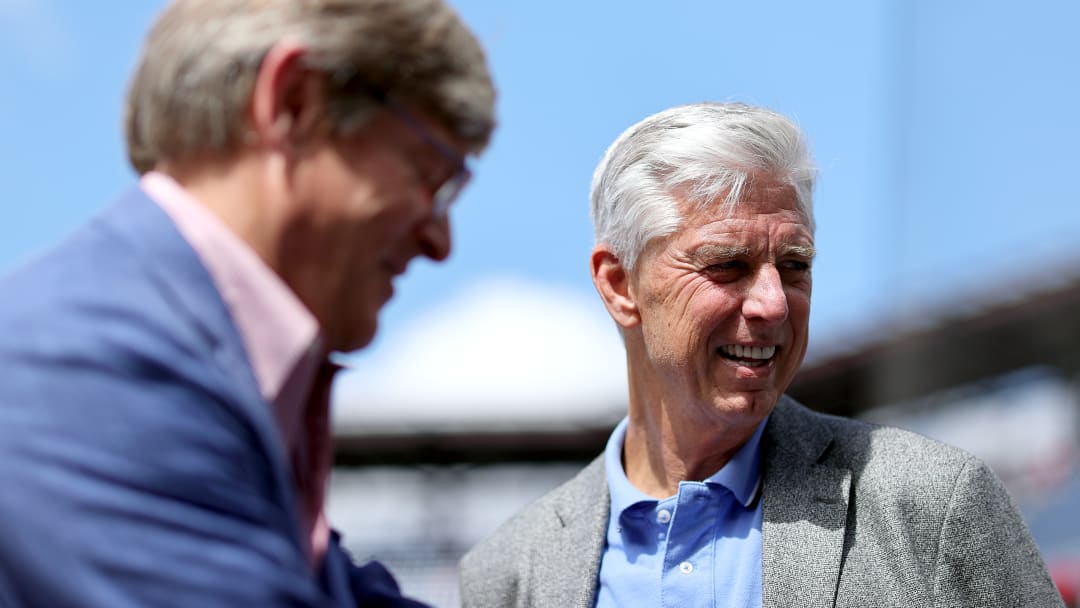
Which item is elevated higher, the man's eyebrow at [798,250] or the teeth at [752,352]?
the man's eyebrow at [798,250]

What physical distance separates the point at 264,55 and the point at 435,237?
27 centimetres

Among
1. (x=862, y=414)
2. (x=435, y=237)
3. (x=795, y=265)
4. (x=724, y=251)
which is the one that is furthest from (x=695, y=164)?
(x=862, y=414)

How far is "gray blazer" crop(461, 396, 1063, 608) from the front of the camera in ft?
7.39

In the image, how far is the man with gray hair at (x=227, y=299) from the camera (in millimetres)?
999

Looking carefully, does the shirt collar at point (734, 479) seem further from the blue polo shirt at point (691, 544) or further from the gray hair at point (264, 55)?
the gray hair at point (264, 55)

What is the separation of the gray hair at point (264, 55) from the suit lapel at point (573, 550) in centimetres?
147

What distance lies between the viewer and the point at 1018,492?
2255 centimetres

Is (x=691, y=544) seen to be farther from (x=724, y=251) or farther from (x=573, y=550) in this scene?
(x=724, y=251)

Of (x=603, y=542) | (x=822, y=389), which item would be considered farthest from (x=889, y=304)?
(x=603, y=542)

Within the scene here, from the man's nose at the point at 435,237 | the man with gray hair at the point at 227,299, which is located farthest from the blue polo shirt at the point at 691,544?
the man's nose at the point at 435,237

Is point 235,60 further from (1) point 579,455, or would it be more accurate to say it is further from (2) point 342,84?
(1) point 579,455

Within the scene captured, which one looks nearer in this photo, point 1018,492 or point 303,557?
point 303,557

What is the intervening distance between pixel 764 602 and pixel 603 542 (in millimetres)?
431

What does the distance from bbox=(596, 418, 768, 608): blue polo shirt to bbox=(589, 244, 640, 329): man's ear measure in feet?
1.17
